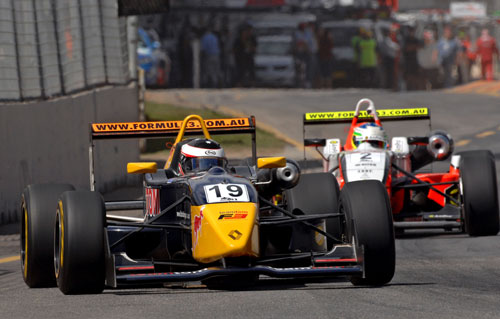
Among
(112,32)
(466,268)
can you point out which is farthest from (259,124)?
(466,268)

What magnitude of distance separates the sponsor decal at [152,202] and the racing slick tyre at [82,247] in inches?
43.5

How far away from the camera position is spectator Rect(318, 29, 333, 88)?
4038 centimetres

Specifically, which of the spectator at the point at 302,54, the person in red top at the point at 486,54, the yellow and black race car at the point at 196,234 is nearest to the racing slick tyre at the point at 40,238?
the yellow and black race car at the point at 196,234

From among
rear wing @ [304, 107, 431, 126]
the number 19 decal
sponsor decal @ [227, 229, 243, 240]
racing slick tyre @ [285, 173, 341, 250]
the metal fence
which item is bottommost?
racing slick tyre @ [285, 173, 341, 250]

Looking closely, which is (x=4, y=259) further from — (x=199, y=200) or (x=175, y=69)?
(x=175, y=69)

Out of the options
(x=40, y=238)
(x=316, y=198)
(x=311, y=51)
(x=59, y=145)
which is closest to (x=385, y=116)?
(x=316, y=198)

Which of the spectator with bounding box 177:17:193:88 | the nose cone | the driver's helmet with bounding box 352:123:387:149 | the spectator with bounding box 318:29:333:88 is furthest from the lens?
the spectator with bounding box 318:29:333:88

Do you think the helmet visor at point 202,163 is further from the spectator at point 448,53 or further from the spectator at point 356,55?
the spectator at point 448,53

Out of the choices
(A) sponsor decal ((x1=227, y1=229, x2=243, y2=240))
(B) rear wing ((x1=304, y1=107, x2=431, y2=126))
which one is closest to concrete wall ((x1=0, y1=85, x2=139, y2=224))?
(B) rear wing ((x1=304, y1=107, x2=431, y2=126))

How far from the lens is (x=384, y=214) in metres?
9.50

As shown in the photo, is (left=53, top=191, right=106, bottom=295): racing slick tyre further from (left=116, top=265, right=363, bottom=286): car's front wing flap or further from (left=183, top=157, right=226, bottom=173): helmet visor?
(left=183, top=157, right=226, bottom=173): helmet visor

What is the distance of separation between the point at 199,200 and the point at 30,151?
8230 millimetres

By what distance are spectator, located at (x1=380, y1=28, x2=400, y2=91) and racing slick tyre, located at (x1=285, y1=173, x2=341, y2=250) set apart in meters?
29.4

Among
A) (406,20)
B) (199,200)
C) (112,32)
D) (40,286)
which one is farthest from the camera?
(406,20)
